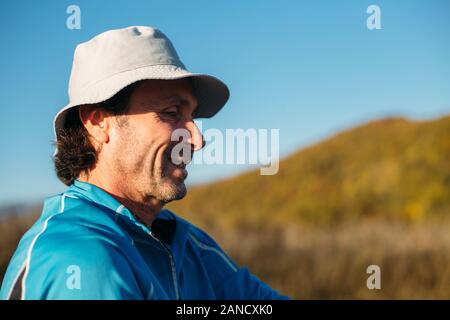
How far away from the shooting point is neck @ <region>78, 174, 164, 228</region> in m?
2.59

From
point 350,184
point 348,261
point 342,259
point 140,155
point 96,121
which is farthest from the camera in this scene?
point 350,184

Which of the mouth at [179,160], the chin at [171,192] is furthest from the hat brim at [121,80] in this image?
the chin at [171,192]

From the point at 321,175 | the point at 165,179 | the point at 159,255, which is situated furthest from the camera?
the point at 321,175

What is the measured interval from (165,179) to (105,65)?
1.87ft

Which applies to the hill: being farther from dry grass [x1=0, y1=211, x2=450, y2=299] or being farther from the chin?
the chin

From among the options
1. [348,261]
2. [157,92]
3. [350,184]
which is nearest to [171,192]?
[157,92]

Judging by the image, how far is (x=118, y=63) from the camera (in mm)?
2488

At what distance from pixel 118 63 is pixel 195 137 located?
1.53 ft

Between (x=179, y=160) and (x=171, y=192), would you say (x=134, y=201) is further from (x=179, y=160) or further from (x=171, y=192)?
(x=179, y=160)

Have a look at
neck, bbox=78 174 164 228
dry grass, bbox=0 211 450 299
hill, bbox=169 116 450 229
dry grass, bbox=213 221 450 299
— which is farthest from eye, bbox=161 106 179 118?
hill, bbox=169 116 450 229

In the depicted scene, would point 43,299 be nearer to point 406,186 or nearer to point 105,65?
point 105,65

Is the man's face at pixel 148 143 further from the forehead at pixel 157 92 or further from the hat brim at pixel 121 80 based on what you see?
the hat brim at pixel 121 80
